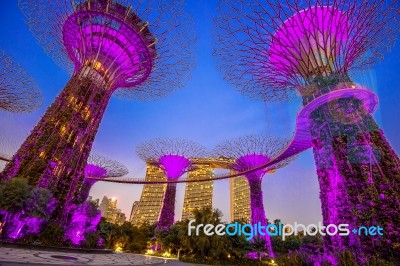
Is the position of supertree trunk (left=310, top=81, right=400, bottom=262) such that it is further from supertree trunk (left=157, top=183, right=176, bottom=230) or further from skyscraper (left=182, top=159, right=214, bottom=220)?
skyscraper (left=182, top=159, right=214, bottom=220)

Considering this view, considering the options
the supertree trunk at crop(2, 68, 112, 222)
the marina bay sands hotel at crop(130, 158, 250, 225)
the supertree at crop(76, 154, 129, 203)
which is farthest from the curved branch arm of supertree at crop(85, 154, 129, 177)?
Answer: the marina bay sands hotel at crop(130, 158, 250, 225)

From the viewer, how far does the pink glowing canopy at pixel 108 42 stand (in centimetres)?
1952

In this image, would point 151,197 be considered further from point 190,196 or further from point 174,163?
point 174,163

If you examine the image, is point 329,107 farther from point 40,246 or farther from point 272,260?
point 40,246

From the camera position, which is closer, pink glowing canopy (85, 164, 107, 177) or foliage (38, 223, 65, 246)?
foliage (38, 223, 65, 246)

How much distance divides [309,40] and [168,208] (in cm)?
2446

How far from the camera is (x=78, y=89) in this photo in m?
20.3

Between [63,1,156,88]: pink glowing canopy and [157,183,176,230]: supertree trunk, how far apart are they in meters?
15.6

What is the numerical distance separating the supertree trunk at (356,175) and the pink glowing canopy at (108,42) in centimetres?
1385

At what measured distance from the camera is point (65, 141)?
63.1 feet

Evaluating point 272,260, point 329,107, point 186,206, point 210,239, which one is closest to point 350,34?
point 329,107

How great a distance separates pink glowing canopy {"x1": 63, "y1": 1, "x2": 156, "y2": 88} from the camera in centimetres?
1952

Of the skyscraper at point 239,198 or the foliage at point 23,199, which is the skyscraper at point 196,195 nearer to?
the skyscraper at point 239,198

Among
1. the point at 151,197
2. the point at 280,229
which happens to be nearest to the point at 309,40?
the point at 280,229
